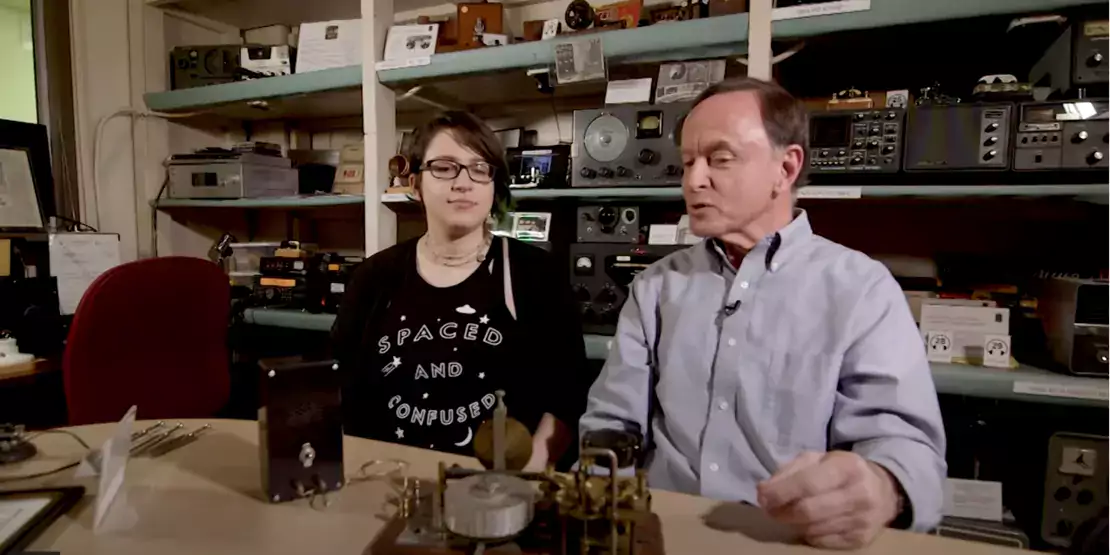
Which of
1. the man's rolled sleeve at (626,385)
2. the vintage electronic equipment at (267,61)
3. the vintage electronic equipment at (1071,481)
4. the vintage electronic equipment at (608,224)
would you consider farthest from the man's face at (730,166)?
the vintage electronic equipment at (267,61)

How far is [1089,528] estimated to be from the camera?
712 millimetres

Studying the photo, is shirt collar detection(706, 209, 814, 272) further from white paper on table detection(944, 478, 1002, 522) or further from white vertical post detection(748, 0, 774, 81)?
white paper on table detection(944, 478, 1002, 522)

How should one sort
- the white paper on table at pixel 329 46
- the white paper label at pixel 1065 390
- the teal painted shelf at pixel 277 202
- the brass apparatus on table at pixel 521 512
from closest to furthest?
the brass apparatus on table at pixel 521 512
the white paper label at pixel 1065 390
the teal painted shelf at pixel 277 202
the white paper on table at pixel 329 46

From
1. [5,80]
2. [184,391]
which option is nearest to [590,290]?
[184,391]

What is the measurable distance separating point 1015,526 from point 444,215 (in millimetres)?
1612

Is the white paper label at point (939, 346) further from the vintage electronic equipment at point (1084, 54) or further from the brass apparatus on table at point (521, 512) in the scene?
the brass apparatus on table at point (521, 512)

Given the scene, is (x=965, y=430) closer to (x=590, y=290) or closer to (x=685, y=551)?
(x=590, y=290)

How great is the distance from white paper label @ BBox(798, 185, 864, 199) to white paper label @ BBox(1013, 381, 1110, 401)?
1.84 ft

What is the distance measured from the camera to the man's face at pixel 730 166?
1.07m

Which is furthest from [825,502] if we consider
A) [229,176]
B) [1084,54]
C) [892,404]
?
[229,176]

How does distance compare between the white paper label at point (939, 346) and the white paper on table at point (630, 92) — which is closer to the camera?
the white paper label at point (939, 346)

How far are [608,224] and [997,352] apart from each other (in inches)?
41.0

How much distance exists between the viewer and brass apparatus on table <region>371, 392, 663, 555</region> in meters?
0.65

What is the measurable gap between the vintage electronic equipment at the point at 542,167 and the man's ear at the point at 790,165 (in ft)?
3.32
